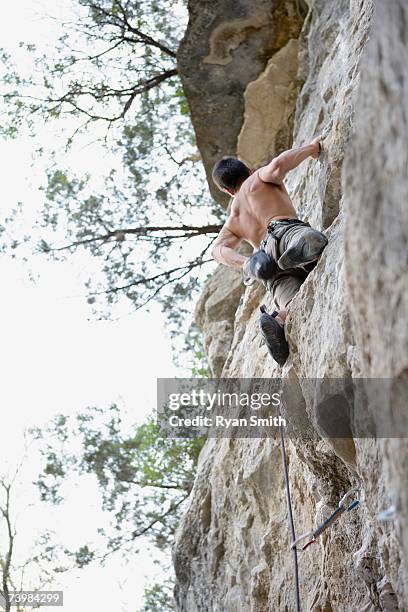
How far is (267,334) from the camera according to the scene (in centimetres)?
400

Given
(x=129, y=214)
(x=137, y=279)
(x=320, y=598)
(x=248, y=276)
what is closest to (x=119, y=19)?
(x=129, y=214)

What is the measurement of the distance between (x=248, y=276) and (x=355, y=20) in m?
1.63

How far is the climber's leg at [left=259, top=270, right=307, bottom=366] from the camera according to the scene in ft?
13.1

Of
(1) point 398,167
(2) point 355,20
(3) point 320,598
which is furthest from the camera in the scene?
(2) point 355,20

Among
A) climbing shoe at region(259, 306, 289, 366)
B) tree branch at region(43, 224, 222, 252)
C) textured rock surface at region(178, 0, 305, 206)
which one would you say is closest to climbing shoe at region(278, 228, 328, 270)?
climbing shoe at region(259, 306, 289, 366)

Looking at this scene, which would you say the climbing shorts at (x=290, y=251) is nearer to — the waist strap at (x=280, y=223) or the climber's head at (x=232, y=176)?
the waist strap at (x=280, y=223)

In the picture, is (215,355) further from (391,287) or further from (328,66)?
(391,287)

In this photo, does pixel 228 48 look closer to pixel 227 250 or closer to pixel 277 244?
pixel 227 250

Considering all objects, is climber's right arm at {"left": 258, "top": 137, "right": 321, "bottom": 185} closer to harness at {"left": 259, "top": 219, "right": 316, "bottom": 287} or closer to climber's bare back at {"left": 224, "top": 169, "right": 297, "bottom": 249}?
climber's bare back at {"left": 224, "top": 169, "right": 297, "bottom": 249}

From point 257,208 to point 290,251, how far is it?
767 millimetres

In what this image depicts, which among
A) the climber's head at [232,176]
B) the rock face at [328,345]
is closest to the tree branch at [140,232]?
the rock face at [328,345]

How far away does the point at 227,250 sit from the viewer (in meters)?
4.83

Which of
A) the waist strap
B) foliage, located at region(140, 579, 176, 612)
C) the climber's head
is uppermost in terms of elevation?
the climber's head

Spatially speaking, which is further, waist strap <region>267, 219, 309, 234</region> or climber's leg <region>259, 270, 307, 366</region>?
waist strap <region>267, 219, 309, 234</region>
